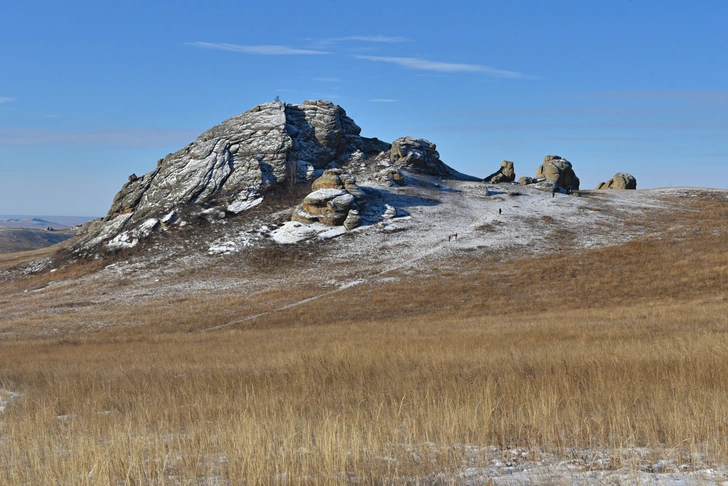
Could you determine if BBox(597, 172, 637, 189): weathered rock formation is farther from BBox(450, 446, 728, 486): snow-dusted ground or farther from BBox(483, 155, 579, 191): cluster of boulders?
BBox(450, 446, 728, 486): snow-dusted ground

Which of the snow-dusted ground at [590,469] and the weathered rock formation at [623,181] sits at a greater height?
Result: the weathered rock formation at [623,181]

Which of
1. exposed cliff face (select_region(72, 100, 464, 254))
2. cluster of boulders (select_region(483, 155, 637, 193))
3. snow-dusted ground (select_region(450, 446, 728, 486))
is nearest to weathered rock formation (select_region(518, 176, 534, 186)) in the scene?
cluster of boulders (select_region(483, 155, 637, 193))

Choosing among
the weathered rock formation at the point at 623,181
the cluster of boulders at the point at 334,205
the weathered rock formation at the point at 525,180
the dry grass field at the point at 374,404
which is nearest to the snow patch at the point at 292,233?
the cluster of boulders at the point at 334,205

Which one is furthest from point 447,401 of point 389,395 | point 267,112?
point 267,112

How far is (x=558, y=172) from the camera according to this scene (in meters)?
81.5

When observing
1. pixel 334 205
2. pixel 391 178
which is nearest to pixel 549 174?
pixel 391 178

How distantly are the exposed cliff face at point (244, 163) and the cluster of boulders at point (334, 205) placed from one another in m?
7.59

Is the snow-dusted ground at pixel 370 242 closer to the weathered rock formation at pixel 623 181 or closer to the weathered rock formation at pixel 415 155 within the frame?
the weathered rock formation at pixel 415 155

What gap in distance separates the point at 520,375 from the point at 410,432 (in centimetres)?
484

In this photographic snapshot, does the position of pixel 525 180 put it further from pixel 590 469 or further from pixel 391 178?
pixel 590 469

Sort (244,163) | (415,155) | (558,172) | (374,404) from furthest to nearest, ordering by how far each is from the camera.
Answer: (558,172) → (415,155) → (244,163) → (374,404)

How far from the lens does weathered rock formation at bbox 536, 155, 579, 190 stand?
267 feet

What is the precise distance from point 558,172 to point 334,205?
119 ft

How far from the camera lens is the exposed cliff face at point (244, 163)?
214 feet
